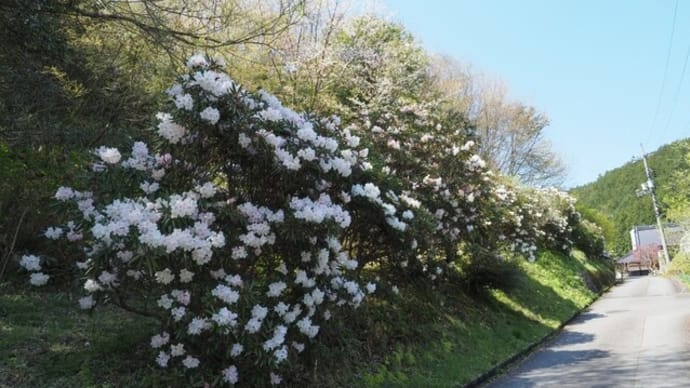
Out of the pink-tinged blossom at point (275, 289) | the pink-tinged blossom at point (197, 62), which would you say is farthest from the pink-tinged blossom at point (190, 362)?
the pink-tinged blossom at point (197, 62)

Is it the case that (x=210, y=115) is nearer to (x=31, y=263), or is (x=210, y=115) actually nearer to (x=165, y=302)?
(x=165, y=302)

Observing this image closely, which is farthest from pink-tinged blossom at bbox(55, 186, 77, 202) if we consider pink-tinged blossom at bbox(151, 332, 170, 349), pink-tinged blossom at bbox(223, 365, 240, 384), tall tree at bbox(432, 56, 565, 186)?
tall tree at bbox(432, 56, 565, 186)

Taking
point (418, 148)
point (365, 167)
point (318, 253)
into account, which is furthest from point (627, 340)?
point (318, 253)

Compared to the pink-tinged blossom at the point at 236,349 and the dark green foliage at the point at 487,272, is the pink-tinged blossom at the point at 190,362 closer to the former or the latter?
the pink-tinged blossom at the point at 236,349

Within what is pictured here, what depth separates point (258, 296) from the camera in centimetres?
477

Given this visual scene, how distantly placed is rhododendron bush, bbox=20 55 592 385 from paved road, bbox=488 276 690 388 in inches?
160

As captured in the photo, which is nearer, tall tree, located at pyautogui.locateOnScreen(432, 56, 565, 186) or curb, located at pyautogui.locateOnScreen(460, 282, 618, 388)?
curb, located at pyautogui.locateOnScreen(460, 282, 618, 388)

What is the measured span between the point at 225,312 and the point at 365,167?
9.48ft

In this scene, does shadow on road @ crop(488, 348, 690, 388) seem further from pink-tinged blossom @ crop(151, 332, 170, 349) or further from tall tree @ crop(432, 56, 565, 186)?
tall tree @ crop(432, 56, 565, 186)

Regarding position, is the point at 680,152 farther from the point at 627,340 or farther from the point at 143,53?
the point at 143,53

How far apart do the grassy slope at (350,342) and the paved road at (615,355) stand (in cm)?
63

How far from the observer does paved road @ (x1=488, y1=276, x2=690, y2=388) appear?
804 cm

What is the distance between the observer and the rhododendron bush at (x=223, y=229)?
4.29m

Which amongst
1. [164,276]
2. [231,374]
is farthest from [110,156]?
[231,374]
